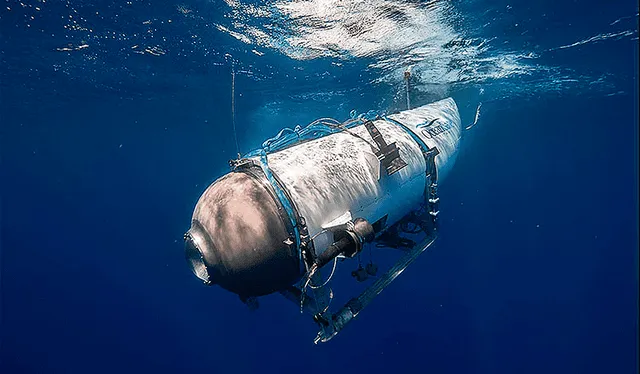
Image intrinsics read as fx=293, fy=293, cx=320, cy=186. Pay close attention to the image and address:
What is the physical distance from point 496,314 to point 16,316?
47.3 meters

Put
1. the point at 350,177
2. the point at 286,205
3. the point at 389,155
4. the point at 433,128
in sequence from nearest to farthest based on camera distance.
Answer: the point at 286,205 < the point at 350,177 < the point at 389,155 < the point at 433,128

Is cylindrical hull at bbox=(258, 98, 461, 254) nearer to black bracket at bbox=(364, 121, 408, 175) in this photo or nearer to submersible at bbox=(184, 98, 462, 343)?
submersible at bbox=(184, 98, 462, 343)

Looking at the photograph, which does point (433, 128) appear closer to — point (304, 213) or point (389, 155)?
point (389, 155)

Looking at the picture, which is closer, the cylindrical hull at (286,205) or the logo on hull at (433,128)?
the cylindrical hull at (286,205)

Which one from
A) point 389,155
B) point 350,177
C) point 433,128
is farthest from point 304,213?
point 433,128

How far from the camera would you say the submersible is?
10.6 ft

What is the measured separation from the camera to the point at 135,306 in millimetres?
26094

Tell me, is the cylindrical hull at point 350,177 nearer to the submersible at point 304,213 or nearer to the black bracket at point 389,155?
the submersible at point 304,213

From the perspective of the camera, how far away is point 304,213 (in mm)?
3404

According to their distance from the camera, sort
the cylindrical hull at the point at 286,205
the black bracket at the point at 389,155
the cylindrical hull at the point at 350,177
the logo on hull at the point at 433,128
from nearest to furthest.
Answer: the cylindrical hull at the point at 286,205 < the cylindrical hull at the point at 350,177 < the black bracket at the point at 389,155 < the logo on hull at the point at 433,128

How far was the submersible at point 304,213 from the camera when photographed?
3.24m

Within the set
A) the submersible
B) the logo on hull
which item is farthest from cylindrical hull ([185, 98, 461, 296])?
the logo on hull

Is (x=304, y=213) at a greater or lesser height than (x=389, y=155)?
lesser

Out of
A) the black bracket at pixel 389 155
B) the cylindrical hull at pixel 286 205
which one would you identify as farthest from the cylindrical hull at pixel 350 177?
the black bracket at pixel 389 155
